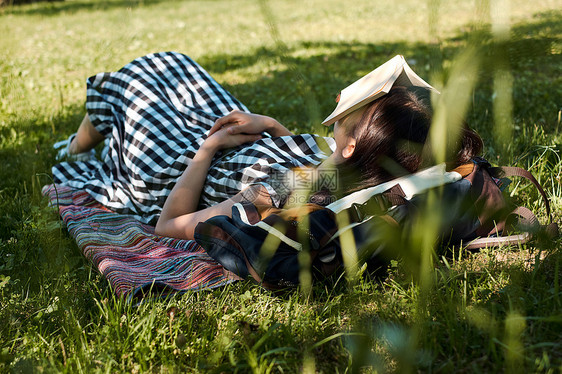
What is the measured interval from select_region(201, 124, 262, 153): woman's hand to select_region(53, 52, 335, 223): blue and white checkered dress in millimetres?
48

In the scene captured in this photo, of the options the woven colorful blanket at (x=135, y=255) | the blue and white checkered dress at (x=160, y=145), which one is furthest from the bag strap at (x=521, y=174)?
the woven colorful blanket at (x=135, y=255)

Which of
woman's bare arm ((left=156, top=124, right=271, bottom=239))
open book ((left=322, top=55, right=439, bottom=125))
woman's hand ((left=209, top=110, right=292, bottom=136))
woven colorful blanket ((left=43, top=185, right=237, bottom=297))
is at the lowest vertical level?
woven colorful blanket ((left=43, top=185, right=237, bottom=297))

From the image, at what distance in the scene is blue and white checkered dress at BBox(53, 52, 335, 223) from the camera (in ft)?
8.33

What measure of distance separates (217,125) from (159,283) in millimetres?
1006

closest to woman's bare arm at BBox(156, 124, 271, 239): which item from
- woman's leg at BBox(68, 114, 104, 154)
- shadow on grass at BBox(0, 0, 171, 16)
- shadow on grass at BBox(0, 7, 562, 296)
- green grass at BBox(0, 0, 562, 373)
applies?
green grass at BBox(0, 0, 562, 373)

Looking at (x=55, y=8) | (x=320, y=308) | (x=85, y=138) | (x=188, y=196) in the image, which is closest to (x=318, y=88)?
(x=85, y=138)

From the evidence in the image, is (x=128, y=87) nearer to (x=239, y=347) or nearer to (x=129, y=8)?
(x=239, y=347)

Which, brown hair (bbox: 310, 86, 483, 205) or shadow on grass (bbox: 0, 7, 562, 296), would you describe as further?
brown hair (bbox: 310, 86, 483, 205)

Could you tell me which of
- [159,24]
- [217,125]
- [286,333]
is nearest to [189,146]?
[217,125]

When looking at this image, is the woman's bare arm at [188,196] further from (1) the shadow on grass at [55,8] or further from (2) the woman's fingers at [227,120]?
(1) the shadow on grass at [55,8]

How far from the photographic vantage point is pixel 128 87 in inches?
123

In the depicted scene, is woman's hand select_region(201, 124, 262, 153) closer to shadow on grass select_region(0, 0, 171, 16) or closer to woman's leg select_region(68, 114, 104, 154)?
woman's leg select_region(68, 114, 104, 154)

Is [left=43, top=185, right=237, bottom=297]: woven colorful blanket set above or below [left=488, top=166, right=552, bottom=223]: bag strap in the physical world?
below

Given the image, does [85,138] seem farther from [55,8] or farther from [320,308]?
[55,8]
